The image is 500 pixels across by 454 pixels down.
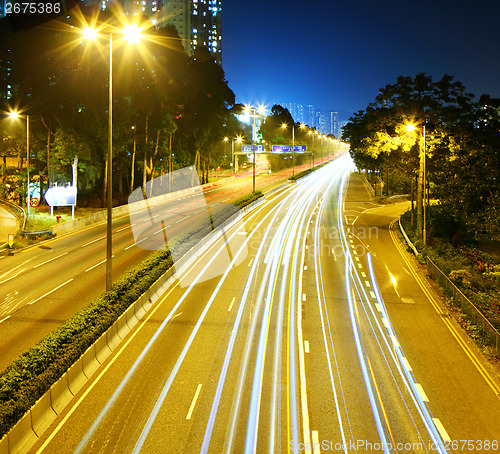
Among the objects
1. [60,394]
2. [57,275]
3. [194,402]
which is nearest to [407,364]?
[194,402]

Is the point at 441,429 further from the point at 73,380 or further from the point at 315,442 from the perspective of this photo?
the point at 73,380

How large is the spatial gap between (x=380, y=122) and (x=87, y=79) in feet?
103

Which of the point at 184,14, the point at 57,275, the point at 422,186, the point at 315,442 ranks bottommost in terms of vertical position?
the point at 315,442

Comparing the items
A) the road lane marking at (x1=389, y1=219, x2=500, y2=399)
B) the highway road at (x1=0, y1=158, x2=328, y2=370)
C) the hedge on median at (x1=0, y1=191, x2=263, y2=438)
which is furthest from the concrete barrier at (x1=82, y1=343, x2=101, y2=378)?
the road lane marking at (x1=389, y1=219, x2=500, y2=399)

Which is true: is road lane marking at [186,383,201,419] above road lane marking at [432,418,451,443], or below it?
above

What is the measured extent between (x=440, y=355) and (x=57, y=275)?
19.4m

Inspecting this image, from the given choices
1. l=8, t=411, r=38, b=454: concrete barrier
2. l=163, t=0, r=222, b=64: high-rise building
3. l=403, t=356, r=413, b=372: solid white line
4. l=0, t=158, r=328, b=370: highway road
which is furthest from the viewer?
l=163, t=0, r=222, b=64: high-rise building

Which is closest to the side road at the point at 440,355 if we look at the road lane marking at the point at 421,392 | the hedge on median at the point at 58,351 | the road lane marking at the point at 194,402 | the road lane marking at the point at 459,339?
the road lane marking at the point at 459,339

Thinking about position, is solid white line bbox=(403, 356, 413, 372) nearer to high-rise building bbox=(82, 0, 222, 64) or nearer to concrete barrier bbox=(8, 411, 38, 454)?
concrete barrier bbox=(8, 411, 38, 454)

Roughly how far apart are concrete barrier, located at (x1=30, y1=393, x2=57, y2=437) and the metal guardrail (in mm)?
14018

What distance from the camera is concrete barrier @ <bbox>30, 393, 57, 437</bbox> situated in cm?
995

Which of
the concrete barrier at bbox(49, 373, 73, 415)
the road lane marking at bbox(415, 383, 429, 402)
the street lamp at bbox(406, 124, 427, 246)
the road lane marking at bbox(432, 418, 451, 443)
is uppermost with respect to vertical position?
the street lamp at bbox(406, 124, 427, 246)

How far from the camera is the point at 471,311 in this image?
17594mm

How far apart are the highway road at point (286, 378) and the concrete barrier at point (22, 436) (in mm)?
282
